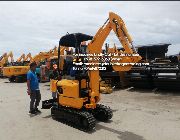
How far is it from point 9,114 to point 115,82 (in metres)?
7.24

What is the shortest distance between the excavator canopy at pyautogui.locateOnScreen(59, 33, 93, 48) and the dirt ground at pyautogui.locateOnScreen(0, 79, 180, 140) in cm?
232

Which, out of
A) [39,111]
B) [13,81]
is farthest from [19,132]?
[13,81]

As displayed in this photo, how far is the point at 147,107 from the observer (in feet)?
29.1

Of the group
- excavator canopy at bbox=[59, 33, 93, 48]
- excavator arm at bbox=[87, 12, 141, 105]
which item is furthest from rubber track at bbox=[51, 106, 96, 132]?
excavator canopy at bbox=[59, 33, 93, 48]

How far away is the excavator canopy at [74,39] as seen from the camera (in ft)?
22.6

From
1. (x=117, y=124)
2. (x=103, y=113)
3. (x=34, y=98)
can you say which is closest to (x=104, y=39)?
(x=103, y=113)

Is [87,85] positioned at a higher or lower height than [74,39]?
lower

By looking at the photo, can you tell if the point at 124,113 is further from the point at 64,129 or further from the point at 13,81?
the point at 13,81

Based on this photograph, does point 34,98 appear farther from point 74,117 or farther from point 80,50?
point 80,50

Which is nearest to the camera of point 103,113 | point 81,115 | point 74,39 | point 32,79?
point 81,115

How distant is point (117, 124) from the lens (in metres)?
6.81

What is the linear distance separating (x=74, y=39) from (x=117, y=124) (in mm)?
2643

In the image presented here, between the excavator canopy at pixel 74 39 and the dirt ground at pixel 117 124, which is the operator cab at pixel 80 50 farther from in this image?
the dirt ground at pixel 117 124

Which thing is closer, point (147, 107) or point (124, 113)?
point (124, 113)
